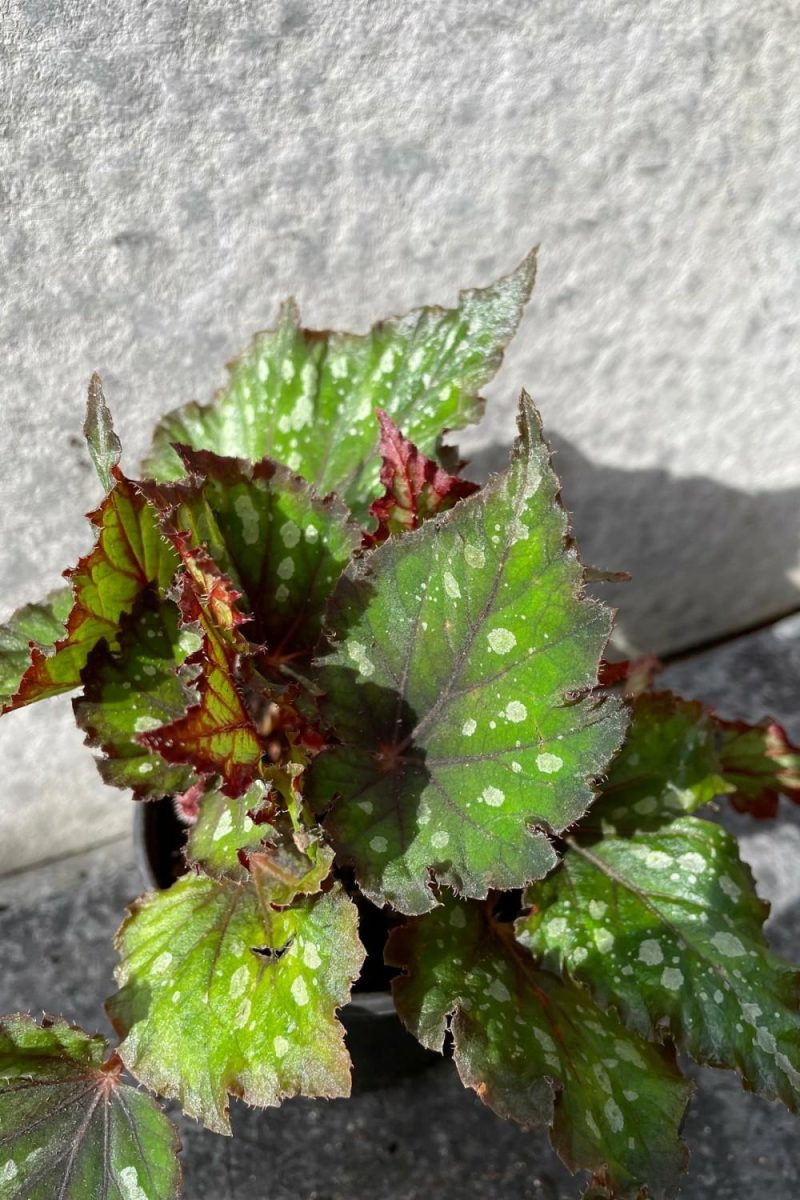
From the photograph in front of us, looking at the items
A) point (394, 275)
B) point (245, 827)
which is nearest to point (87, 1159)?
point (245, 827)

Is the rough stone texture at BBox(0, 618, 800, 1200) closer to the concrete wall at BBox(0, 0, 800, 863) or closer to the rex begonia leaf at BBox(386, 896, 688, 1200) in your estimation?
the concrete wall at BBox(0, 0, 800, 863)

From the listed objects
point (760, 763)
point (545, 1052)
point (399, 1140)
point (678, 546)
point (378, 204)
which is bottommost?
point (399, 1140)

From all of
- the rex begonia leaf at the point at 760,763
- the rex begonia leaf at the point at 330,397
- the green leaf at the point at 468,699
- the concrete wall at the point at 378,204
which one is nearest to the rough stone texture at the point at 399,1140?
the concrete wall at the point at 378,204

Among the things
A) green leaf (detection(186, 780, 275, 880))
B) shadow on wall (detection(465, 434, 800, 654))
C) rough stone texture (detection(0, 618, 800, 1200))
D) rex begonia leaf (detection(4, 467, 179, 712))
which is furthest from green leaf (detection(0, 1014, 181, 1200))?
shadow on wall (detection(465, 434, 800, 654))

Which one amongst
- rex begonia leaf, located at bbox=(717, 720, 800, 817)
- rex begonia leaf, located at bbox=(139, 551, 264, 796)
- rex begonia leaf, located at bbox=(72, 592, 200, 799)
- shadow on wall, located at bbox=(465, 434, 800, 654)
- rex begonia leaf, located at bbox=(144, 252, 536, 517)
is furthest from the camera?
shadow on wall, located at bbox=(465, 434, 800, 654)

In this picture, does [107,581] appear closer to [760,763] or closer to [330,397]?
[330,397]

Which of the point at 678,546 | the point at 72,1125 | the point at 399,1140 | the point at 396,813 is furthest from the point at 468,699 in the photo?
the point at 678,546

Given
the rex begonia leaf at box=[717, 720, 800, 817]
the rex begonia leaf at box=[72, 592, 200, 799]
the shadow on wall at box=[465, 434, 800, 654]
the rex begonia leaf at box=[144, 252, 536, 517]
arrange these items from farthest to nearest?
1. the shadow on wall at box=[465, 434, 800, 654]
2. the rex begonia leaf at box=[717, 720, 800, 817]
3. the rex begonia leaf at box=[144, 252, 536, 517]
4. the rex begonia leaf at box=[72, 592, 200, 799]
